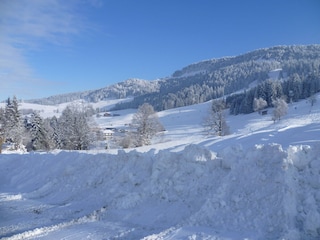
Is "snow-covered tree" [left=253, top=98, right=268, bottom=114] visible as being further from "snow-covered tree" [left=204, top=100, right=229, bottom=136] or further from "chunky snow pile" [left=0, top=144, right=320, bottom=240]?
"chunky snow pile" [left=0, top=144, right=320, bottom=240]

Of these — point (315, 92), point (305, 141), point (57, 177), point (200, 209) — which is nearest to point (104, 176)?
point (57, 177)

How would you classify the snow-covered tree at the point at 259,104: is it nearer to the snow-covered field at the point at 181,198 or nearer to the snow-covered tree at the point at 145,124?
the snow-covered tree at the point at 145,124

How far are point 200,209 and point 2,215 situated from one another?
25.4 ft

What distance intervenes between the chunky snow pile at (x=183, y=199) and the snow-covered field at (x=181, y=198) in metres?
0.03

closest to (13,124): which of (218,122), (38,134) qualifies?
(38,134)

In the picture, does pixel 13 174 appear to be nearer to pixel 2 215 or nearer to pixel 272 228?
pixel 2 215

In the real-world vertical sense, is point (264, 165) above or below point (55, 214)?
above

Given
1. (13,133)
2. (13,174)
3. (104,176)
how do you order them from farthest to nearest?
1. (13,133)
2. (13,174)
3. (104,176)

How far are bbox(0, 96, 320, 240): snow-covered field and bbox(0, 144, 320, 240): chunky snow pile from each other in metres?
0.03

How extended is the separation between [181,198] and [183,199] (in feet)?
0.37

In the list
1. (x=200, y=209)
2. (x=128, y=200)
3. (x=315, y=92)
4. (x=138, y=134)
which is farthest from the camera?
(x=315, y=92)

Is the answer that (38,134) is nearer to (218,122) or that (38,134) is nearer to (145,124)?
(145,124)

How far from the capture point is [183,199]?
36.1 feet

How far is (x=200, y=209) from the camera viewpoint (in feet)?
32.1
